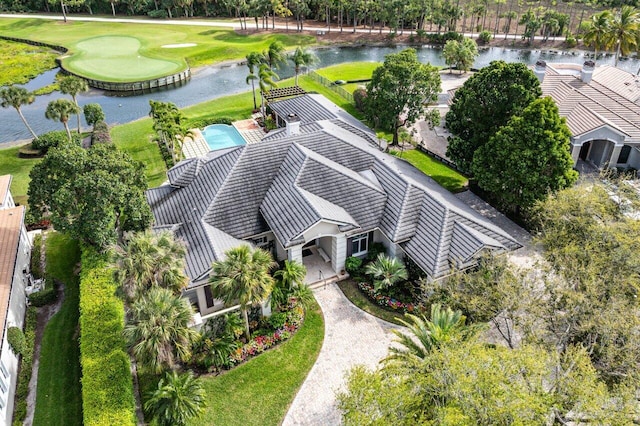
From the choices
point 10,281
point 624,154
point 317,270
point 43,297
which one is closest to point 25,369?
point 10,281

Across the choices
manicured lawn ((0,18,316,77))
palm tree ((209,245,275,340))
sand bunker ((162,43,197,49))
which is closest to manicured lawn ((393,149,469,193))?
palm tree ((209,245,275,340))

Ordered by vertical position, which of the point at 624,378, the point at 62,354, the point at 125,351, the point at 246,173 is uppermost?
the point at 246,173

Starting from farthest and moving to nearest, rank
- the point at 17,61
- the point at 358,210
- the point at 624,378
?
the point at 17,61 → the point at 358,210 → the point at 624,378

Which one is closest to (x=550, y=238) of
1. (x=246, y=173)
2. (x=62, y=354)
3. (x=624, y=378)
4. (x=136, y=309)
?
(x=624, y=378)

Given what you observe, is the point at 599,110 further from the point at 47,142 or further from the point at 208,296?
the point at 47,142

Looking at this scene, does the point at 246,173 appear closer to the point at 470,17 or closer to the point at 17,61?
the point at 17,61

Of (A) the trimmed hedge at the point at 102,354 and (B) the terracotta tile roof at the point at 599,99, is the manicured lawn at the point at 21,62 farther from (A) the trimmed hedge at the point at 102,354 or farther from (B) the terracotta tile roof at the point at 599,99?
(B) the terracotta tile roof at the point at 599,99
